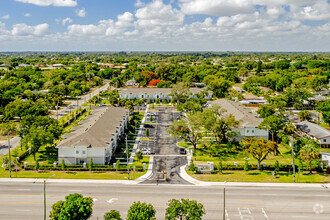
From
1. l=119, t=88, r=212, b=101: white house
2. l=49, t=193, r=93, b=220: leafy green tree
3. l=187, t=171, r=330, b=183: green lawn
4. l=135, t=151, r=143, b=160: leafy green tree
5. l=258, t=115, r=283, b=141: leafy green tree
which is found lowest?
l=187, t=171, r=330, b=183: green lawn

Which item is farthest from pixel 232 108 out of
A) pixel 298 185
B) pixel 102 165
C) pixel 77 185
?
pixel 77 185

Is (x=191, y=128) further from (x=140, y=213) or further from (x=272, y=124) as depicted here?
(x=140, y=213)

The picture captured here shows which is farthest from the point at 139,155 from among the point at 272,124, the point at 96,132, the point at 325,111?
the point at 325,111

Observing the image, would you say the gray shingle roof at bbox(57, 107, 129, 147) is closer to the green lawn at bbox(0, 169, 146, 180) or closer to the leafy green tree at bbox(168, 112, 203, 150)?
the green lawn at bbox(0, 169, 146, 180)

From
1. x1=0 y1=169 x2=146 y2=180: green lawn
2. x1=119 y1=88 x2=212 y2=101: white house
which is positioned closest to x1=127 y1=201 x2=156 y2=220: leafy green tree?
x1=0 y1=169 x2=146 y2=180: green lawn

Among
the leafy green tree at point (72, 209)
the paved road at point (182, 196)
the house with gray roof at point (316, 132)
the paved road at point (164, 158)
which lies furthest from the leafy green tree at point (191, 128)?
the leafy green tree at point (72, 209)

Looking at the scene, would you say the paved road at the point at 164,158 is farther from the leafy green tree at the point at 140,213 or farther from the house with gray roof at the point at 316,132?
the house with gray roof at the point at 316,132
